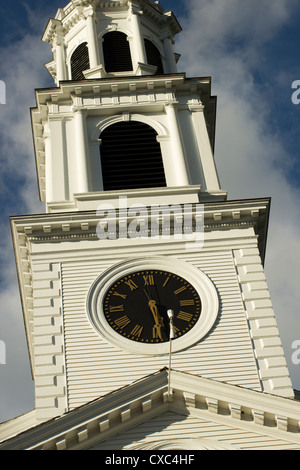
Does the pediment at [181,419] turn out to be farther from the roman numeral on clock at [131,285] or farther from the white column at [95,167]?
the white column at [95,167]

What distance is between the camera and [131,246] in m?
25.0

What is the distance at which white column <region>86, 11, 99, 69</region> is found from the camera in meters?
33.0

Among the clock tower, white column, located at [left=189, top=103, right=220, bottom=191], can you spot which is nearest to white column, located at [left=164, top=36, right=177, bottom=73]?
the clock tower

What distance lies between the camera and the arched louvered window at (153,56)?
34250mm

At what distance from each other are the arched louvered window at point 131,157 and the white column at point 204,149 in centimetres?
135

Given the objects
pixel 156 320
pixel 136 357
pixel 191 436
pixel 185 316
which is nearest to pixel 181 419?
pixel 191 436

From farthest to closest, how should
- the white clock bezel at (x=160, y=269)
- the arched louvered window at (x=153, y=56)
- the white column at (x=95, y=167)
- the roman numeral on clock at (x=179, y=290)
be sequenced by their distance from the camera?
the arched louvered window at (x=153, y=56) → the white column at (x=95, y=167) → the roman numeral on clock at (x=179, y=290) → the white clock bezel at (x=160, y=269)

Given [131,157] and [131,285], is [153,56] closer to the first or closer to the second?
[131,157]

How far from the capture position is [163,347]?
22.0 metres

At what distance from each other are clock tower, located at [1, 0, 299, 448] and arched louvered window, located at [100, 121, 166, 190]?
5 centimetres

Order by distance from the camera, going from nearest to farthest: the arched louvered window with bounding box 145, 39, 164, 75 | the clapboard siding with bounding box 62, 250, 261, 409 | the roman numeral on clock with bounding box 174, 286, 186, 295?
the clapboard siding with bounding box 62, 250, 261, 409 → the roman numeral on clock with bounding box 174, 286, 186, 295 → the arched louvered window with bounding box 145, 39, 164, 75

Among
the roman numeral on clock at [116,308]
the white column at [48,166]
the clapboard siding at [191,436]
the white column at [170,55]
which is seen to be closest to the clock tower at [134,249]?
the roman numeral on clock at [116,308]

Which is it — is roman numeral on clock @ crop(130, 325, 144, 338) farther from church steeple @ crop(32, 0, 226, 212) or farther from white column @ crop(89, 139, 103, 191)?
white column @ crop(89, 139, 103, 191)
